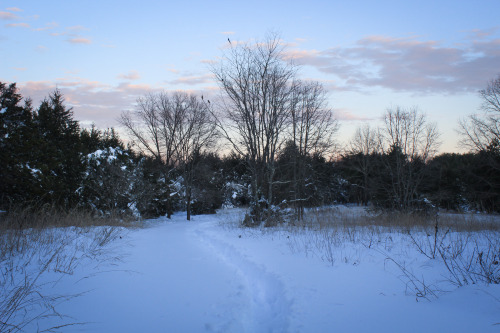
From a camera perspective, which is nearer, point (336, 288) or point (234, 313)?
point (234, 313)

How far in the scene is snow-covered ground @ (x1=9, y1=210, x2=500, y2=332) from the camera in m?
2.81

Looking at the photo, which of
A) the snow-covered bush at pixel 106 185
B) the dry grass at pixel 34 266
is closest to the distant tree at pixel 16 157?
the snow-covered bush at pixel 106 185

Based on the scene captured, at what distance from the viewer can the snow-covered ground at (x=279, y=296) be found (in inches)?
111

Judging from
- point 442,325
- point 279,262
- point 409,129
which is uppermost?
point 409,129

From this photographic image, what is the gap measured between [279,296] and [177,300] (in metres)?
1.46

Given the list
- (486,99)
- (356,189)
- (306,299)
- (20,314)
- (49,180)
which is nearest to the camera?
(20,314)

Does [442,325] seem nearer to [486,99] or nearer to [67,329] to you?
[67,329]

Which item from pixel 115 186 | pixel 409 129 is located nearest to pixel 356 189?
pixel 409 129

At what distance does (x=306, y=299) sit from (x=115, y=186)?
60.5 ft

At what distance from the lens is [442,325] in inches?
103

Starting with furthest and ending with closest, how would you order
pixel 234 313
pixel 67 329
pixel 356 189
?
pixel 356 189
pixel 234 313
pixel 67 329

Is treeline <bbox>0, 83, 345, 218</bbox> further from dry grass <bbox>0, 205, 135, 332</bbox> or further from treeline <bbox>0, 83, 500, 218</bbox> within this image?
dry grass <bbox>0, 205, 135, 332</bbox>

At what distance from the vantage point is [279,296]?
392cm

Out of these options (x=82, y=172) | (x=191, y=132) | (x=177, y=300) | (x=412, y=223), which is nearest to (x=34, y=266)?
(x=177, y=300)
